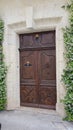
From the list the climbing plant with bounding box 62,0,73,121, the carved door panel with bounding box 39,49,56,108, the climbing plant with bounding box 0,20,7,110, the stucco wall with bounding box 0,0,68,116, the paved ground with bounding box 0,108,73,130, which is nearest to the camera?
the paved ground with bounding box 0,108,73,130

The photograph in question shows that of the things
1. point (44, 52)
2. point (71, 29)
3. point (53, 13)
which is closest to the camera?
point (71, 29)

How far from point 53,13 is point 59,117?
2679mm

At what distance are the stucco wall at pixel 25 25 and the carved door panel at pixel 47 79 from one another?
0.29m

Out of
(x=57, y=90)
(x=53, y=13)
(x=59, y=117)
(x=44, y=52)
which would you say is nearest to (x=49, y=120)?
(x=59, y=117)

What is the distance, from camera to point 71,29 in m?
4.69

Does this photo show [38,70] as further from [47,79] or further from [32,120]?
[32,120]

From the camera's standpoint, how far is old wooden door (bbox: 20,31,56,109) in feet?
17.8

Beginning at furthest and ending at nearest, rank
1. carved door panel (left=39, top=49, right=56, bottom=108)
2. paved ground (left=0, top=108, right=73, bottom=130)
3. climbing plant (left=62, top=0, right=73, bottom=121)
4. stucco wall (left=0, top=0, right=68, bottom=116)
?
carved door panel (left=39, top=49, right=56, bottom=108)
stucco wall (left=0, top=0, right=68, bottom=116)
climbing plant (left=62, top=0, right=73, bottom=121)
paved ground (left=0, top=108, right=73, bottom=130)

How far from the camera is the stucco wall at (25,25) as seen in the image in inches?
198

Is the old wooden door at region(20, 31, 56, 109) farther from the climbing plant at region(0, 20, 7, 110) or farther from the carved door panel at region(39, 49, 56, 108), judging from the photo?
the climbing plant at region(0, 20, 7, 110)

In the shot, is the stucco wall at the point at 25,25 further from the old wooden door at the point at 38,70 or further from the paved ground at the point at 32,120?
the paved ground at the point at 32,120

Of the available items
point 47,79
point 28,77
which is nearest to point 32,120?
point 47,79

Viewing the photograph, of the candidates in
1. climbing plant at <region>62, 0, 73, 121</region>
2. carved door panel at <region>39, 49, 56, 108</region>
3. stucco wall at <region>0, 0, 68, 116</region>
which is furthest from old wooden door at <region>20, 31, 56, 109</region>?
climbing plant at <region>62, 0, 73, 121</region>

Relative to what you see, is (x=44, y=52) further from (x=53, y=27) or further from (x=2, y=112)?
(x=2, y=112)
